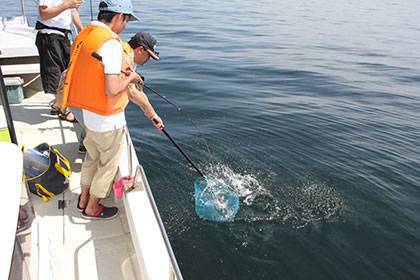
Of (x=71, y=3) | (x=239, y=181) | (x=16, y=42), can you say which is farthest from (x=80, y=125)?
(x=16, y=42)

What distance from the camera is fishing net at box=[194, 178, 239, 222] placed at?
14.9 ft

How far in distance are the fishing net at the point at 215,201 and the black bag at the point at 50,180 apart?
1.80 meters

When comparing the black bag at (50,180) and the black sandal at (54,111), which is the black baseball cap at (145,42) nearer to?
the black bag at (50,180)

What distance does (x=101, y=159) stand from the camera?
3.20m

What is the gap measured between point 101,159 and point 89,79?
792 mm

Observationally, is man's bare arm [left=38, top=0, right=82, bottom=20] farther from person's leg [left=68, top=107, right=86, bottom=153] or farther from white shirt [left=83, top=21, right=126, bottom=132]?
white shirt [left=83, top=21, right=126, bottom=132]

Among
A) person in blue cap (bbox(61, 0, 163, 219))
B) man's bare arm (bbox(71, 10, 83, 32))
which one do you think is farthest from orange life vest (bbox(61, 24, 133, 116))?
man's bare arm (bbox(71, 10, 83, 32))

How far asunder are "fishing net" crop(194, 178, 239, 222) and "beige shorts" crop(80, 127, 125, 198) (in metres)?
1.69

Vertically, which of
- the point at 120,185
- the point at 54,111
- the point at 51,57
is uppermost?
the point at 51,57

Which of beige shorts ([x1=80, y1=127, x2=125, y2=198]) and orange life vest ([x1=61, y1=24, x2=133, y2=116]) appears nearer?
orange life vest ([x1=61, y1=24, x2=133, y2=116])

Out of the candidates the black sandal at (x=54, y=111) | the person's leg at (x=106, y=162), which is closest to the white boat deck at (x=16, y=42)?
the black sandal at (x=54, y=111)

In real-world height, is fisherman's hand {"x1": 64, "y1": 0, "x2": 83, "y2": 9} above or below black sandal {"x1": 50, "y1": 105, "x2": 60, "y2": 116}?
above

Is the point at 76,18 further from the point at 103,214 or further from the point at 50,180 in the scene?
the point at 103,214

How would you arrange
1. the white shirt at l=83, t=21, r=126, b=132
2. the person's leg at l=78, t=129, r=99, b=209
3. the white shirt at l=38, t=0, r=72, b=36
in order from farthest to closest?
the white shirt at l=38, t=0, r=72, b=36, the person's leg at l=78, t=129, r=99, b=209, the white shirt at l=83, t=21, r=126, b=132
